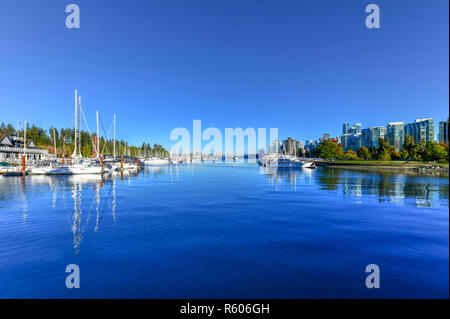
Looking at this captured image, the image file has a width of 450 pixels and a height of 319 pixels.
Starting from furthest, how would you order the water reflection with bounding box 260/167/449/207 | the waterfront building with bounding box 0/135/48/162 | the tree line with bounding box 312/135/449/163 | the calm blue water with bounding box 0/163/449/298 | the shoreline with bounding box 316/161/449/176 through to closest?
the waterfront building with bounding box 0/135/48/162
the tree line with bounding box 312/135/449/163
the shoreline with bounding box 316/161/449/176
the water reflection with bounding box 260/167/449/207
the calm blue water with bounding box 0/163/449/298

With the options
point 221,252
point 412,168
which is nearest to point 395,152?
point 412,168

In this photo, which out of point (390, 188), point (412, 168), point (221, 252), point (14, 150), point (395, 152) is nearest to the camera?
point (221, 252)

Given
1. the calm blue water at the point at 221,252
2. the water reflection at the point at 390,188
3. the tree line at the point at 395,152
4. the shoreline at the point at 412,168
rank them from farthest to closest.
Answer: the tree line at the point at 395,152 < the shoreline at the point at 412,168 < the water reflection at the point at 390,188 < the calm blue water at the point at 221,252

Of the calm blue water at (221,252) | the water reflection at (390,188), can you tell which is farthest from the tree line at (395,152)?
the calm blue water at (221,252)

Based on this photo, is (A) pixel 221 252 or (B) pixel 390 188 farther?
(B) pixel 390 188

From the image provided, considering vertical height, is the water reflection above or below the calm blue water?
below

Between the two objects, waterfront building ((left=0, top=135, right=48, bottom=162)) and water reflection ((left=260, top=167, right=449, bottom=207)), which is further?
waterfront building ((left=0, top=135, right=48, bottom=162))

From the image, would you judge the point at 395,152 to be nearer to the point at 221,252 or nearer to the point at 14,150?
the point at 221,252

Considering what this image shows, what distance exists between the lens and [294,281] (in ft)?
27.2

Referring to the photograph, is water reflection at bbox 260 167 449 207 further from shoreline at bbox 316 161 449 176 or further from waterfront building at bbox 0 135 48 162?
waterfront building at bbox 0 135 48 162

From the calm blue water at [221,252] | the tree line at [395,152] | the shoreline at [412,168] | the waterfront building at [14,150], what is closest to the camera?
the calm blue water at [221,252]

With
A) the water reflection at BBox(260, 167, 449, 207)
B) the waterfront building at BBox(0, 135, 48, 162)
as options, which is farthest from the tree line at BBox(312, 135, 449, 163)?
the waterfront building at BBox(0, 135, 48, 162)

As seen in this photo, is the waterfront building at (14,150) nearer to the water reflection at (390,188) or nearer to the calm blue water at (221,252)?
the calm blue water at (221,252)
